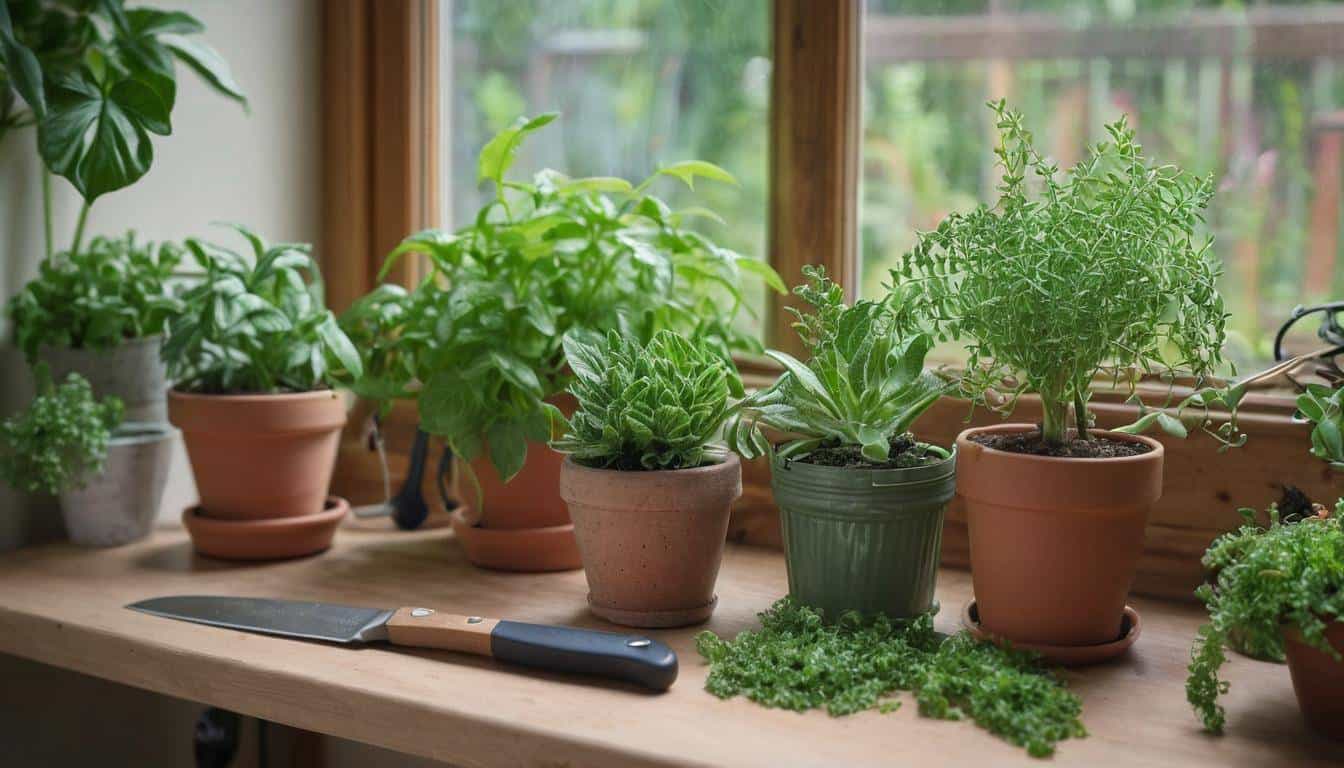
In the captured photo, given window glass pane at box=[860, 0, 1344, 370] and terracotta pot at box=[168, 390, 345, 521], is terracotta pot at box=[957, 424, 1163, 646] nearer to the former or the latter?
window glass pane at box=[860, 0, 1344, 370]

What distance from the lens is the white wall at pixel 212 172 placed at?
54.1 inches

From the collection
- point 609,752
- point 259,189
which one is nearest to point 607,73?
point 259,189

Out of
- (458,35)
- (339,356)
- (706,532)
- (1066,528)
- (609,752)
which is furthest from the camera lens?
(458,35)

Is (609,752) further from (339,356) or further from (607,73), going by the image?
(607,73)

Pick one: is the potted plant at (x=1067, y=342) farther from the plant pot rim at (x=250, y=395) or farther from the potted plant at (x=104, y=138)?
the potted plant at (x=104, y=138)

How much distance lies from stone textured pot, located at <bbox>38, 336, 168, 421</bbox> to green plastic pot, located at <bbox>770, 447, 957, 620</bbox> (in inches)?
27.9

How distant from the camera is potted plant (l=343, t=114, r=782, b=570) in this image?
1238mm

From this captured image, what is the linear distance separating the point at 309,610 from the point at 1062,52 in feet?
3.09

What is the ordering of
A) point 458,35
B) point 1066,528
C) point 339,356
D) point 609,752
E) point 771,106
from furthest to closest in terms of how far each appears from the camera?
point 458,35 → point 771,106 → point 339,356 → point 1066,528 → point 609,752

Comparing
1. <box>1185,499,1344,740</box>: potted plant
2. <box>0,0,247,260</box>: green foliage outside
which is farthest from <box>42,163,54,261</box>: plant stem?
<box>1185,499,1344,740</box>: potted plant

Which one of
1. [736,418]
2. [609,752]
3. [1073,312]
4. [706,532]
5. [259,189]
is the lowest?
[609,752]

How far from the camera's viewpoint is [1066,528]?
0.97m

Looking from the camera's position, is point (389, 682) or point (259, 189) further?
point (259, 189)

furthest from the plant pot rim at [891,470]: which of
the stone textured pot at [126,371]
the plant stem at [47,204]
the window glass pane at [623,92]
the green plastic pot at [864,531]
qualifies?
the plant stem at [47,204]
